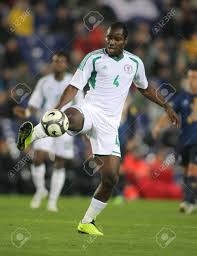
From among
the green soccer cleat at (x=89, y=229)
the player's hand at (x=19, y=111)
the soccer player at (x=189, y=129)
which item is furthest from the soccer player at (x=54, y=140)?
the green soccer cleat at (x=89, y=229)

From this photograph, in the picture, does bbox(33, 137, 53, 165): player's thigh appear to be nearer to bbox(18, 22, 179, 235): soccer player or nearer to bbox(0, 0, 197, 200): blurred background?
bbox(0, 0, 197, 200): blurred background

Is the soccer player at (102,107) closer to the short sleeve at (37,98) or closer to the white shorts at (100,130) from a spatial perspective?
the white shorts at (100,130)

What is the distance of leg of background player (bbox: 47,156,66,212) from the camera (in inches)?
539

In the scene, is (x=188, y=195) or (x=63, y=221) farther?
(x=188, y=195)

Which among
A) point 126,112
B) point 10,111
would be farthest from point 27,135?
point 10,111

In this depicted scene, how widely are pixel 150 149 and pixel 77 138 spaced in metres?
1.57

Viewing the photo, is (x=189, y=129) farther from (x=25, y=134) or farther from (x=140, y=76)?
(x=25, y=134)

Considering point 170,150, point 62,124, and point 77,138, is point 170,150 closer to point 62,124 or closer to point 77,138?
point 77,138

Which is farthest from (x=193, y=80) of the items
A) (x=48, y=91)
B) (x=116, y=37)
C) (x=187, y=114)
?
Answer: (x=116, y=37)

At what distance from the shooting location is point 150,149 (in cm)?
1831

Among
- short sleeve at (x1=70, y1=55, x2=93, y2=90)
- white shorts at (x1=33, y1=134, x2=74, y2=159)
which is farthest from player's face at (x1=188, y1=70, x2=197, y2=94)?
short sleeve at (x1=70, y1=55, x2=93, y2=90)

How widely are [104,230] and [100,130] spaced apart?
1347mm

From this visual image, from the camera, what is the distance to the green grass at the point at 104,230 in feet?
25.9

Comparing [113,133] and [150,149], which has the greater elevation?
→ [113,133]
